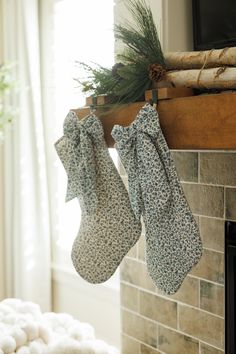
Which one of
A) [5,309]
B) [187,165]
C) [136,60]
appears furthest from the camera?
[5,309]

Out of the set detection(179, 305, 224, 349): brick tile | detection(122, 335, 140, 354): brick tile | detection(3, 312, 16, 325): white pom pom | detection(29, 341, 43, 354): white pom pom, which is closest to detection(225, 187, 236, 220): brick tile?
detection(179, 305, 224, 349): brick tile

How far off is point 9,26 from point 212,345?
6.57 ft

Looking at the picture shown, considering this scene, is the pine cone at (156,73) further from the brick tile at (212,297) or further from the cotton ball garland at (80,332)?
the cotton ball garland at (80,332)

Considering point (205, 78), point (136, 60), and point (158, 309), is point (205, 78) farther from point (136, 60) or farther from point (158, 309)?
point (158, 309)

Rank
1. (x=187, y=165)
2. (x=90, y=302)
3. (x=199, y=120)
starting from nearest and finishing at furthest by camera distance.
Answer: (x=199, y=120) < (x=187, y=165) < (x=90, y=302)

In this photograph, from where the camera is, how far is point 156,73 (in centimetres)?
127

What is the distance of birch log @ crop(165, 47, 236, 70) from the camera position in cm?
116

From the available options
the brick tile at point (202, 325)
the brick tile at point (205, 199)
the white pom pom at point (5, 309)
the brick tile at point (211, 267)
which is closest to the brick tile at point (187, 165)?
the brick tile at point (205, 199)

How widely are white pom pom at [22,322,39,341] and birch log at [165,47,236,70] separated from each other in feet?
3.51

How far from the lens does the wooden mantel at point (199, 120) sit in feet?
3.43

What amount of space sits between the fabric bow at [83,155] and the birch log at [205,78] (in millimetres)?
276

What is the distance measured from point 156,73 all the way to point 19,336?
1072 mm

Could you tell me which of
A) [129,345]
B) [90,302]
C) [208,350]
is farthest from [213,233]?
[90,302]

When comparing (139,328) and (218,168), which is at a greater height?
(218,168)
